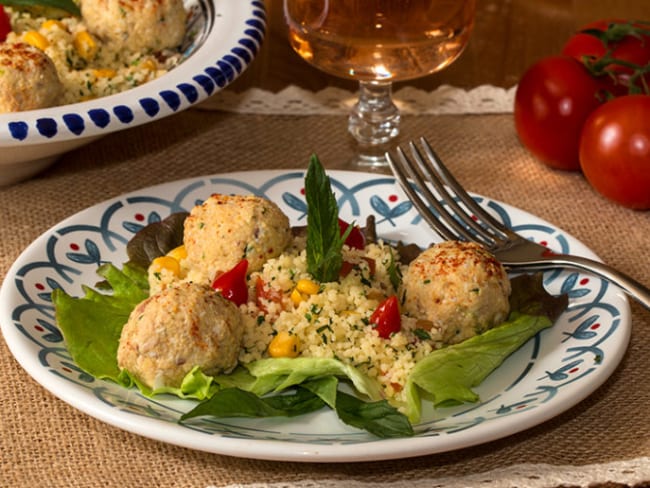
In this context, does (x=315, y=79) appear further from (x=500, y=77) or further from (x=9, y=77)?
(x=9, y=77)

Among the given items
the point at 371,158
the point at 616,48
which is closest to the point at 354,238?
the point at 371,158

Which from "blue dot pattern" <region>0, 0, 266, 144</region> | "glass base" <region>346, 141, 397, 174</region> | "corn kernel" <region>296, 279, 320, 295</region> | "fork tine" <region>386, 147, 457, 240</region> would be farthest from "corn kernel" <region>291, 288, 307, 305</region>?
"glass base" <region>346, 141, 397, 174</region>

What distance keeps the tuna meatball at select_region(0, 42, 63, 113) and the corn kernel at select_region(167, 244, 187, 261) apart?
63 centimetres

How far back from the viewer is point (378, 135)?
3357 millimetres

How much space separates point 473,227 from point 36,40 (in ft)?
4.60

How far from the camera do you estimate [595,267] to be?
8.07ft

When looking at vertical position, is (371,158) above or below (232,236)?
below

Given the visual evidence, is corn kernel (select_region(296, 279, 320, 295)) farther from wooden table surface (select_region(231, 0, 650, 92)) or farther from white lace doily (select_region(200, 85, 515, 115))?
wooden table surface (select_region(231, 0, 650, 92))

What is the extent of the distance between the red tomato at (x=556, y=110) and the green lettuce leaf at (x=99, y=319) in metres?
1.51

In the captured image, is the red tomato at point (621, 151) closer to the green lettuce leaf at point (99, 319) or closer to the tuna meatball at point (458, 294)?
the tuna meatball at point (458, 294)

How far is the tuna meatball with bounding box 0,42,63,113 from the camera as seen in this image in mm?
→ 2736

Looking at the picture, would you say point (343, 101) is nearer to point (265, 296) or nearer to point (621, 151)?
point (621, 151)

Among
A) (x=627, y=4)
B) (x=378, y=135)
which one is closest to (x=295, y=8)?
(x=378, y=135)

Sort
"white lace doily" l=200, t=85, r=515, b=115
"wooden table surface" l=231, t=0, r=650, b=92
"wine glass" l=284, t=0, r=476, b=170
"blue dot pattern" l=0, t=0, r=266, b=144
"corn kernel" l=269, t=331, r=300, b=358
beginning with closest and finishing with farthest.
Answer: "corn kernel" l=269, t=331, r=300, b=358 → "blue dot pattern" l=0, t=0, r=266, b=144 → "wine glass" l=284, t=0, r=476, b=170 → "white lace doily" l=200, t=85, r=515, b=115 → "wooden table surface" l=231, t=0, r=650, b=92
